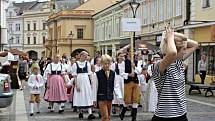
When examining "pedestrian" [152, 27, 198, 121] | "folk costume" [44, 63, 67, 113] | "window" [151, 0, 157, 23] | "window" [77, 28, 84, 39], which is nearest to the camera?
"pedestrian" [152, 27, 198, 121]

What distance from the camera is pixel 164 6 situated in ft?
129

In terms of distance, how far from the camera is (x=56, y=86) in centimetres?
1582

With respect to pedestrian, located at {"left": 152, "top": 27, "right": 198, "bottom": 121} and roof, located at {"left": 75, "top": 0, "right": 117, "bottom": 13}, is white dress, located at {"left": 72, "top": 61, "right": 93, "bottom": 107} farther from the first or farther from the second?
roof, located at {"left": 75, "top": 0, "right": 117, "bottom": 13}

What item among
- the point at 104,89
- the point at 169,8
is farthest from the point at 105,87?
the point at 169,8

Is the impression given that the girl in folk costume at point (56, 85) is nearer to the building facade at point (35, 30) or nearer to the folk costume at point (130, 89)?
the folk costume at point (130, 89)

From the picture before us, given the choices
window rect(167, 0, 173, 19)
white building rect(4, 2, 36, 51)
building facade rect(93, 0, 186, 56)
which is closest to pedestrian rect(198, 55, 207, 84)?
building facade rect(93, 0, 186, 56)

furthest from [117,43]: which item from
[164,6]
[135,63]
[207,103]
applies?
[135,63]

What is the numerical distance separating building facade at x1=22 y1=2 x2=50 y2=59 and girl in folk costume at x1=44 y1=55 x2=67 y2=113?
10790 centimetres

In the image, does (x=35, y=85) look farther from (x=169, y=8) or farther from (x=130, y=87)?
(x=169, y=8)

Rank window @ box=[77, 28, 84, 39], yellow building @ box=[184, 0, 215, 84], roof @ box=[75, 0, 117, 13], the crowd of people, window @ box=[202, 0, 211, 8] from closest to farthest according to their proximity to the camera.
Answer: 1. the crowd of people
2. yellow building @ box=[184, 0, 215, 84]
3. window @ box=[202, 0, 211, 8]
4. window @ box=[77, 28, 84, 39]
5. roof @ box=[75, 0, 117, 13]

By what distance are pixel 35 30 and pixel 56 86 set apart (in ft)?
365

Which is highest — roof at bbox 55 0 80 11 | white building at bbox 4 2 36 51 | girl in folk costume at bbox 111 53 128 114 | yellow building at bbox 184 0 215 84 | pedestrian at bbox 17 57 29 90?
roof at bbox 55 0 80 11

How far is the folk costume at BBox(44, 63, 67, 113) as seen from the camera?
1581 centimetres

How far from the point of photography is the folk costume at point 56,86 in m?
15.8
